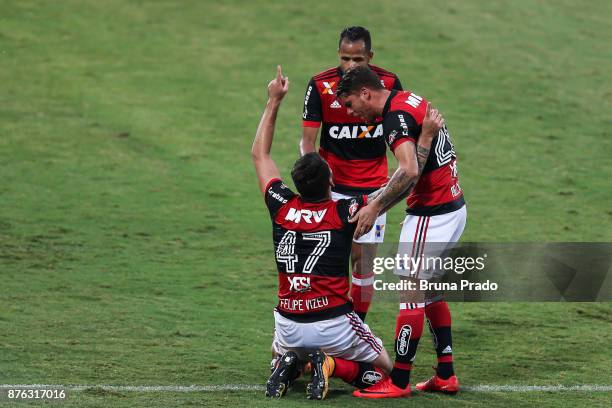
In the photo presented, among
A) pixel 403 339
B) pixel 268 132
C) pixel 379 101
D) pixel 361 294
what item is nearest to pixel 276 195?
pixel 268 132

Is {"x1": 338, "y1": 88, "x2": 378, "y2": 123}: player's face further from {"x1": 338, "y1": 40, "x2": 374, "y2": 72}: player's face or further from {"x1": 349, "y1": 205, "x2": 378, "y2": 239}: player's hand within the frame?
{"x1": 338, "y1": 40, "x2": 374, "y2": 72}: player's face

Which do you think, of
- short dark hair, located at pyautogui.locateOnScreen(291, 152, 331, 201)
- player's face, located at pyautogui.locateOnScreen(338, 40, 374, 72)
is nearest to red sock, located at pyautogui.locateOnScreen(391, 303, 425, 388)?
short dark hair, located at pyautogui.locateOnScreen(291, 152, 331, 201)

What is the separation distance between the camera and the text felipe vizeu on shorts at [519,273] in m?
11.6

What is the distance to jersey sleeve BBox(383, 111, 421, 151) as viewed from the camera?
802 centimetres

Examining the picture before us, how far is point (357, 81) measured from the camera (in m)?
8.26

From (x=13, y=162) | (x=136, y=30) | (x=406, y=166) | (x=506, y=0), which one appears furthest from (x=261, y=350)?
(x=506, y=0)

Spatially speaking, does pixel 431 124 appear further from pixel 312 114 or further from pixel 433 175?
pixel 312 114

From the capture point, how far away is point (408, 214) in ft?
28.5

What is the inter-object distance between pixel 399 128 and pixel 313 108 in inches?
73.2

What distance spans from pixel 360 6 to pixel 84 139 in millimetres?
8506

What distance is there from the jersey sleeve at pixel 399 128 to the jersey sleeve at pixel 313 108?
64.6 inches

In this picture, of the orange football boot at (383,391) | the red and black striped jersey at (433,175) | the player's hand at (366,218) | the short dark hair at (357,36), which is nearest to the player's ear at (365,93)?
the red and black striped jersey at (433,175)

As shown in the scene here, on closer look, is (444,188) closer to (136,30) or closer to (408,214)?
(408,214)

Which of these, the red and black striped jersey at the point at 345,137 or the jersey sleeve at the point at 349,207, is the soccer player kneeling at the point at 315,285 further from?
the red and black striped jersey at the point at 345,137
